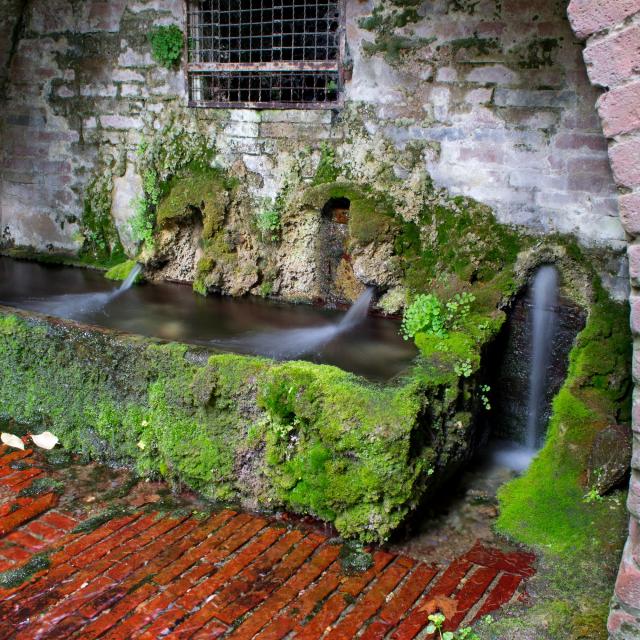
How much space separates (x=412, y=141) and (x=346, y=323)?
1.45m

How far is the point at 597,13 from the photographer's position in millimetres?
2588

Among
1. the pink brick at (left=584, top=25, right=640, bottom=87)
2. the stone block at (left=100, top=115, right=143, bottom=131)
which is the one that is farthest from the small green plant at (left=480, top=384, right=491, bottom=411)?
the stone block at (left=100, top=115, right=143, bottom=131)

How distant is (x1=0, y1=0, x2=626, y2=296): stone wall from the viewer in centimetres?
514

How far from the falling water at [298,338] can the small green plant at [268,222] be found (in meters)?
0.97

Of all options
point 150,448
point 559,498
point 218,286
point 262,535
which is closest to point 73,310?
point 218,286

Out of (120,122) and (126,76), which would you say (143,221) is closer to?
(120,122)

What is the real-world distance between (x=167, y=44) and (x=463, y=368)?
394 centimetres

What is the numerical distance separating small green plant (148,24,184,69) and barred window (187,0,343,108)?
4.0 inches

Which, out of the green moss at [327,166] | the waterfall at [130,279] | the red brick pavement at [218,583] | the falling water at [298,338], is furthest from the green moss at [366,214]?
the red brick pavement at [218,583]

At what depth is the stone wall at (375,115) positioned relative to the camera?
514 cm

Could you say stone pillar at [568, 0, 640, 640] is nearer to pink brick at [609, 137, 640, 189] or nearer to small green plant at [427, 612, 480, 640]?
pink brick at [609, 137, 640, 189]

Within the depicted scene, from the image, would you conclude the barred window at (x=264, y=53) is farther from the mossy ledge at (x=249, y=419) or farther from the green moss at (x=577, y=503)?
the green moss at (x=577, y=503)

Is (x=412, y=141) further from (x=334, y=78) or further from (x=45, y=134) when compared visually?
(x=45, y=134)

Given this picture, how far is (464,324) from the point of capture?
523 cm
